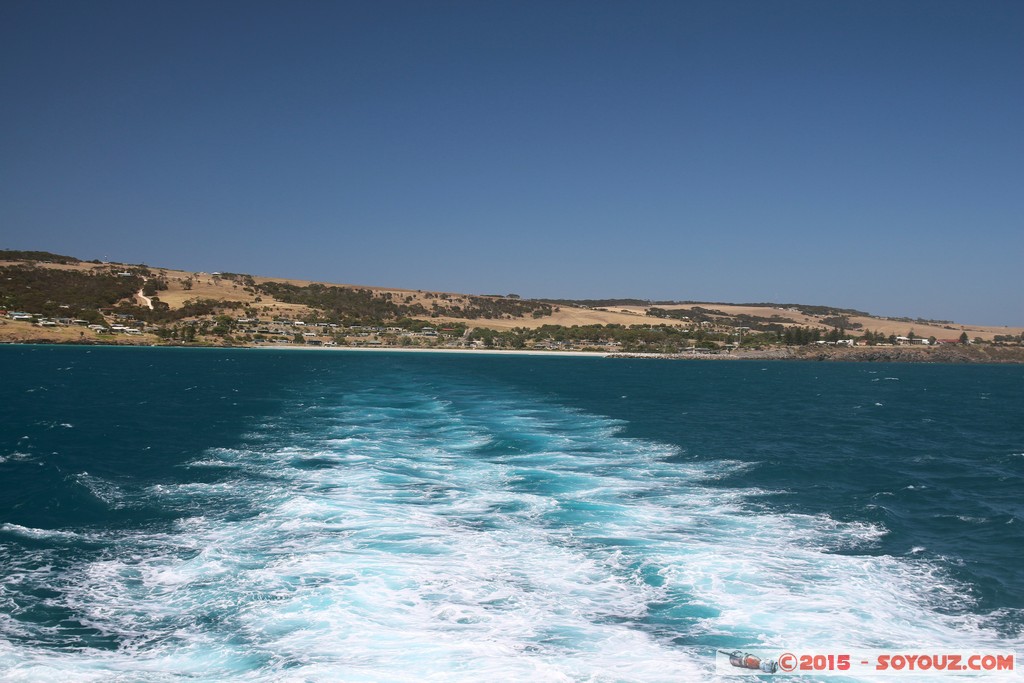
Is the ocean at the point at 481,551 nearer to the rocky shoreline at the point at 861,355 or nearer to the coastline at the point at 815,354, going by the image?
the coastline at the point at 815,354

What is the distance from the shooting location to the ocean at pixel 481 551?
11.4 meters

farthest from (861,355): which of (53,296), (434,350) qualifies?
(53,296)

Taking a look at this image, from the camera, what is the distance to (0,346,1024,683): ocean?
1144 centimetres

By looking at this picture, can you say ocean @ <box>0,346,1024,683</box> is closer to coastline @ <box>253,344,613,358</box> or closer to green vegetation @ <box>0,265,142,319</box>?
coastline @ <box>253,344,613,358</box>

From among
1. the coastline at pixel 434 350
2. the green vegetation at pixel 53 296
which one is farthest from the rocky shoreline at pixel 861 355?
the green vegetation at pixel 53 296

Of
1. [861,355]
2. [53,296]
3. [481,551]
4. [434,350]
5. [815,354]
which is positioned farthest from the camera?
[861,355]

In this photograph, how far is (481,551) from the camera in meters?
16.2

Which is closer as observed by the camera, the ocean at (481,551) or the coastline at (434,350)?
the ocean at (481,551)

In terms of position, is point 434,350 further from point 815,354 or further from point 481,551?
point 481,551

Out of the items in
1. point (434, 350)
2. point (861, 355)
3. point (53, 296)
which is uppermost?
point (53, 296)

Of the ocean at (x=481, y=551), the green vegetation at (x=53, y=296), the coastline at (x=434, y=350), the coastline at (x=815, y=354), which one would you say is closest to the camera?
the ocean at (x=481, y=551)

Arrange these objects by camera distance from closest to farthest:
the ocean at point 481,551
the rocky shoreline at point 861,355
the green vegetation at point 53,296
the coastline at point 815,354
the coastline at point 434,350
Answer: the ocean at point 481,551, the coastline at point 434,350, the green vegetation at point 53,296, the coastline at point 815,354, the rocky shoreline at point 861,355

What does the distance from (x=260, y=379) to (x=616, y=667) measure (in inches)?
2879

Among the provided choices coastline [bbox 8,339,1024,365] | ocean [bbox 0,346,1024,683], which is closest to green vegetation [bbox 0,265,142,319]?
coastline [bbox 8,339,1024,365]
